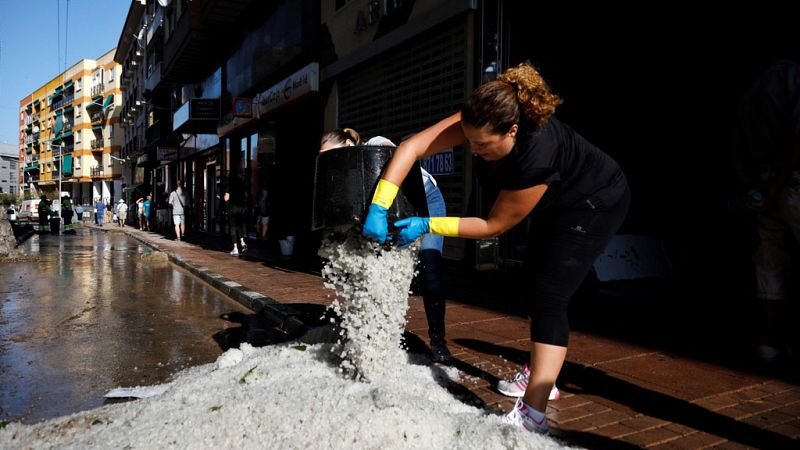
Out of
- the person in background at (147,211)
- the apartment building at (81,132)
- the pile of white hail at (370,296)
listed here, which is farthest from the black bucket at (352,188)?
the apartment building at (81,132)

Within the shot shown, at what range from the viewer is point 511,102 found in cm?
232

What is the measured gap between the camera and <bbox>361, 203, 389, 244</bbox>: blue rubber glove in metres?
2.66

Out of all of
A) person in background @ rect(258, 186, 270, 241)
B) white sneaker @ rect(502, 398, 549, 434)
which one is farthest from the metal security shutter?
white sneaker @ rect(502, 398, 549, 434)

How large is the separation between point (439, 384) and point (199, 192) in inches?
897

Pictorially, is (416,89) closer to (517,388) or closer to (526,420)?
(517,388)

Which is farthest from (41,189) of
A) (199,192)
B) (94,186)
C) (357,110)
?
(357,110)

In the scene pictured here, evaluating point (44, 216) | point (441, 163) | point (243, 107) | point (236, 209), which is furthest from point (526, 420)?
point (44, 216)

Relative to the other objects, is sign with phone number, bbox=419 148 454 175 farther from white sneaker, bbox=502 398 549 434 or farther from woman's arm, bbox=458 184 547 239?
white sneaker, bbox=502 398 549 434

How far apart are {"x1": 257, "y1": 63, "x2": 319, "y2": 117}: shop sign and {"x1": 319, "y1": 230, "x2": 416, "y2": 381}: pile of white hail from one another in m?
9.83

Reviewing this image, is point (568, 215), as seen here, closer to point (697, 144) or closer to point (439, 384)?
point (439, 384)

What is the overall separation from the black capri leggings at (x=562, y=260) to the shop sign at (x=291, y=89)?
10.4 meters

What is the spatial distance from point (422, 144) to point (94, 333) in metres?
4.11

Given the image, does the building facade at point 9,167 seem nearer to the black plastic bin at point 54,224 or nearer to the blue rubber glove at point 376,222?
the black plastic bin at point 54,224

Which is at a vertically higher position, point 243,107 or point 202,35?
point 202,35
